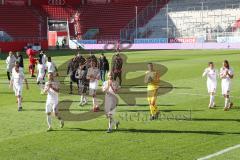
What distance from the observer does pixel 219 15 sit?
74062mm

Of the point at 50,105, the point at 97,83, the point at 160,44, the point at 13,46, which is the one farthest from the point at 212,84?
the point at 160,44

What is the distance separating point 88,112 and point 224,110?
529cm

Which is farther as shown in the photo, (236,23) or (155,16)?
(155,16)

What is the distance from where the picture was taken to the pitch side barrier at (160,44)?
65.4 m

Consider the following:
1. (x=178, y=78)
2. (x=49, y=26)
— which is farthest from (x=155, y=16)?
(x=178, y=78)

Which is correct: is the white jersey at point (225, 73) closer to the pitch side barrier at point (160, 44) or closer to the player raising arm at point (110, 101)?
the player raising arm at point (110, 101)

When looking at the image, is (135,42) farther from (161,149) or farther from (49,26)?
(161,149)

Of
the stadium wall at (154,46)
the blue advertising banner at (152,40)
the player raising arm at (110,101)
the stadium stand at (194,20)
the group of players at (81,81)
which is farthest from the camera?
the stadium stand at (194,20)

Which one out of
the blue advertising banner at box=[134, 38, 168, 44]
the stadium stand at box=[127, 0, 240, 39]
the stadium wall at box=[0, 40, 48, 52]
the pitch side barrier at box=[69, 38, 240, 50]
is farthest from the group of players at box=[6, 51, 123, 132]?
the stadium stand at box=[127, 0, 240, 39]

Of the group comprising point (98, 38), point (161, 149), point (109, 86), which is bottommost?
point (161, 149)

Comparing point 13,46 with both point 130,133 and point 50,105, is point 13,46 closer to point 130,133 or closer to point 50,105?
point 50,105

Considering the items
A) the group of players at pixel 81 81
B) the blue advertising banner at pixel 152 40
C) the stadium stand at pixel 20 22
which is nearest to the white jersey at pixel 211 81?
the group of players at pixel 81 81

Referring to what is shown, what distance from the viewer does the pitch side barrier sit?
65.4 meters

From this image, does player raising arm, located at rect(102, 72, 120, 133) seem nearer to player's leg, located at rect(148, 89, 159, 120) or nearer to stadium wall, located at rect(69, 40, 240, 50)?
player's leg, located at rect(148, 89, 159, 120)
